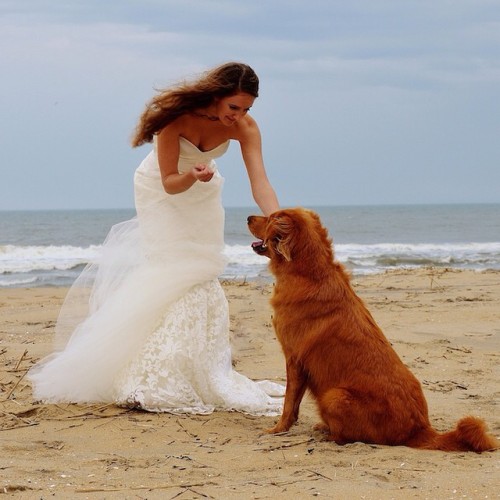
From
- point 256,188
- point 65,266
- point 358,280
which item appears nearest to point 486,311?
point 358,280

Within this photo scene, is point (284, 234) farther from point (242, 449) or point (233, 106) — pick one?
point (242, 449)

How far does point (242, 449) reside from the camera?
14.8 feet

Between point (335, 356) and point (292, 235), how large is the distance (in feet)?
2.55

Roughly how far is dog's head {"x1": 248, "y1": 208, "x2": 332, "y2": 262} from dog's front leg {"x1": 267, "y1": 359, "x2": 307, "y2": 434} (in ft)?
2.21

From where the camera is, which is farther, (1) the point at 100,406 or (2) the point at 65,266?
(2) the point at 65,266

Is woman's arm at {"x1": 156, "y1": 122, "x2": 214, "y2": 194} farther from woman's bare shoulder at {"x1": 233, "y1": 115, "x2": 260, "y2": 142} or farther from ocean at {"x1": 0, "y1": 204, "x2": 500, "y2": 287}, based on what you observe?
ocean at {"x1": 0, "y1": 204, "x2": 500, "y2": 287}

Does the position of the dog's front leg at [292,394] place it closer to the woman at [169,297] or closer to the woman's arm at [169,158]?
the woman at [169,297]

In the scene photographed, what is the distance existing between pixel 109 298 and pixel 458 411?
267 cm

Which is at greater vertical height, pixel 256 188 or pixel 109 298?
pixel 256 188

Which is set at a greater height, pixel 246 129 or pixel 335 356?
pixel 246 129

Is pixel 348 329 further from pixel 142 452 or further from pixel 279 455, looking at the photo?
pixel 142 452

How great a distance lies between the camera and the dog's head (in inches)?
185

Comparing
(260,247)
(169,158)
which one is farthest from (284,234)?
(169,158)

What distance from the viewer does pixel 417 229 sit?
44.2 metres
